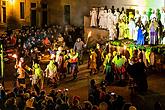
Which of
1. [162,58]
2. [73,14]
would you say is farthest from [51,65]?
[73,14]

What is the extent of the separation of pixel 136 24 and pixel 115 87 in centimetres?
603

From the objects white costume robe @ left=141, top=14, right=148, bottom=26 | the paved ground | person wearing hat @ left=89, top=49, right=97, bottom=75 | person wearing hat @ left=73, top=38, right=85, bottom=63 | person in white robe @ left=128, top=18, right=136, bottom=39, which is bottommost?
the paved ground

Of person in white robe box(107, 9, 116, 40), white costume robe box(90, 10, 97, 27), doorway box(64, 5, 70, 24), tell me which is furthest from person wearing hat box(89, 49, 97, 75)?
doorway box(64, 5, 70, 24)

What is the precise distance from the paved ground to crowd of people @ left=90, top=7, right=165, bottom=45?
116 inches

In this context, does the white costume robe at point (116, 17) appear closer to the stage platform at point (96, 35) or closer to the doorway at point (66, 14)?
the stage platform at point (96, 35)

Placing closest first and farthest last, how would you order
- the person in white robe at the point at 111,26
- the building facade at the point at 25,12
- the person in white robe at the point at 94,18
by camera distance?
1. the person in white robe at the point at 111,26
2. the person in white robe at the point at 94,18
3. the building facade at the point at 25,12

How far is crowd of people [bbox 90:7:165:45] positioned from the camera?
89.2 feet

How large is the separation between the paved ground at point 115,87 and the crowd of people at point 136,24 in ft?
9.71

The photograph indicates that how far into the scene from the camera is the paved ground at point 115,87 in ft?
67.5

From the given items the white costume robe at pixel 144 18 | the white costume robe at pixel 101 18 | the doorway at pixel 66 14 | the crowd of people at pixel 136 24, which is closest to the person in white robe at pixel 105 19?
the crowd of people at pixel 136 24

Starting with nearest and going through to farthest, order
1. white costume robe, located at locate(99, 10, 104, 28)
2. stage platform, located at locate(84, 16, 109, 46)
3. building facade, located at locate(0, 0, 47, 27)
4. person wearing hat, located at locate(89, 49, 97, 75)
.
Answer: person wearing hat, located at locate(89, 49, 97, 75) < stage platform, located at locate(84, 16, 109, 46) < white costume robe, located at locate(99, 10, 104, 28) < building facade, located at locate(0, 0, 47, 27)

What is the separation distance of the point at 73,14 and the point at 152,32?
1456 centimetres

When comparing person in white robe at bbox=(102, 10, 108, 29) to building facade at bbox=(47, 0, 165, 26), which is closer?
person in white robe at bbox=(102, 10, 108, 29)

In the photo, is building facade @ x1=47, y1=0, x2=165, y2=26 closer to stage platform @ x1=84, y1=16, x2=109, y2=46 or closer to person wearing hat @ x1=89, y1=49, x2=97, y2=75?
stage platform @ x1=84, y1=16, x2=109, y2=46
